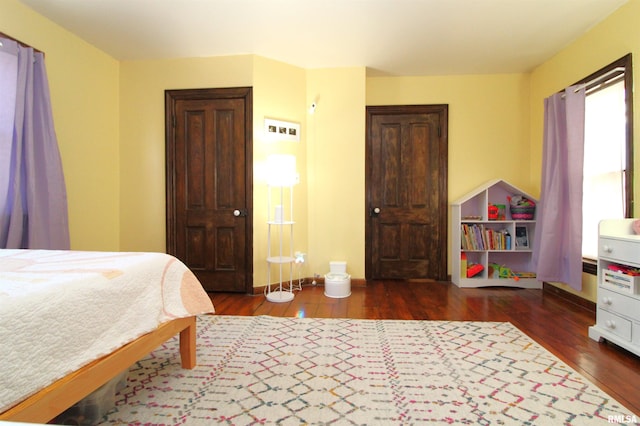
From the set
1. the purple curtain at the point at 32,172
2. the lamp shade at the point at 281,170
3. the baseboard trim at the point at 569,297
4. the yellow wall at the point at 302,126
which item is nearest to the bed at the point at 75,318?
the purple curtain at the point at 32,172

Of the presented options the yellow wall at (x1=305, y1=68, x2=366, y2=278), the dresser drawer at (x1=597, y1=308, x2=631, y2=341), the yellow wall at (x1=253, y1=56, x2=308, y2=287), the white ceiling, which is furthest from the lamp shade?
the dresser drawer at (x1=597, y1=308, x2=631, y2=341)

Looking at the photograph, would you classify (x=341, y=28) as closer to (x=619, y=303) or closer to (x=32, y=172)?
(x=32, y=172)

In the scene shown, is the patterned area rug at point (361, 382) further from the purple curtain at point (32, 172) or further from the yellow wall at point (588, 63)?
the yellow wall at point (588, 63)

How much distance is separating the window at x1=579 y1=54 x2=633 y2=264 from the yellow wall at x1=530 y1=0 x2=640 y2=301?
6cm

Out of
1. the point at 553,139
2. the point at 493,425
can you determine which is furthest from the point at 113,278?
the point at 553,139

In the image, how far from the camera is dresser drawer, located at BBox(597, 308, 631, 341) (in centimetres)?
180

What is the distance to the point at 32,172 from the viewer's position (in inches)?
88.7

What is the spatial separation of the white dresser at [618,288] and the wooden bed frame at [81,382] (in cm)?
259

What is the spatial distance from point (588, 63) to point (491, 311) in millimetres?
2423

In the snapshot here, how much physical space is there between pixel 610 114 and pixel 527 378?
95.5 inches

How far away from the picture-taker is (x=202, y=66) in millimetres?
3199

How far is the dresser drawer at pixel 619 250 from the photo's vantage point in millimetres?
1783

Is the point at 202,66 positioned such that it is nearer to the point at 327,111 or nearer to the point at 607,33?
the point at 327,111

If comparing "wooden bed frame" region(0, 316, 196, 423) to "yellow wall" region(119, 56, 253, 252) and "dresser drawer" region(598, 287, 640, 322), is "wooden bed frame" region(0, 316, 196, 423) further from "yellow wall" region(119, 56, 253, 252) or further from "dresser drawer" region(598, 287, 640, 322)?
"dresser drawer" region(598, 287, 640, 322)
